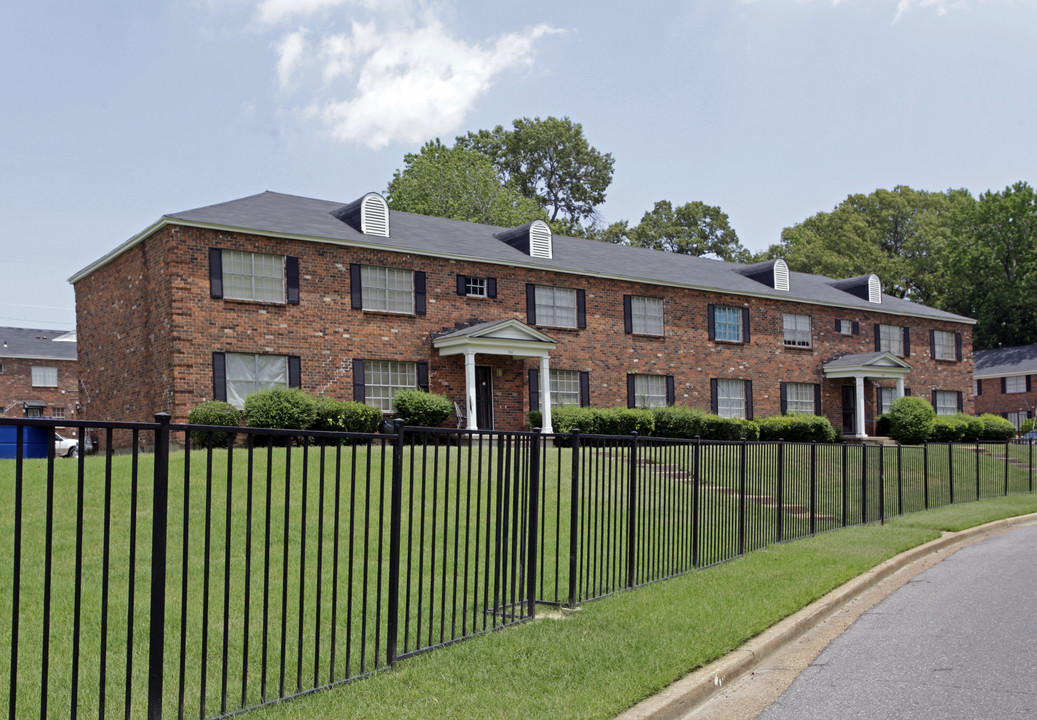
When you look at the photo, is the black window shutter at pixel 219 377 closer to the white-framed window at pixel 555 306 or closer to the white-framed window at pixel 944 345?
the white-framed window at pixel 555 306

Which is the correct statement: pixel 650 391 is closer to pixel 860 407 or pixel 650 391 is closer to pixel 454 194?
pixel 860 407

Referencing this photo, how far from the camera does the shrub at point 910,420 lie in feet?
120

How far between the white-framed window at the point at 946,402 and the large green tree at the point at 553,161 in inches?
1184

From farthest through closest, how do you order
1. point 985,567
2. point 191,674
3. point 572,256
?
point 572,256
point 985,567
point 191,674

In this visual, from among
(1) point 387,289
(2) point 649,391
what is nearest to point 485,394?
(1) point 387,289

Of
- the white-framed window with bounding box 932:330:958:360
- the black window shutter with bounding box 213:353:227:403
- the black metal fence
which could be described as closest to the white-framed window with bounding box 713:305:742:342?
the white-framed window with bounding box 932:330:958:360

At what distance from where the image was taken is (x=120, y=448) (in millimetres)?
25250

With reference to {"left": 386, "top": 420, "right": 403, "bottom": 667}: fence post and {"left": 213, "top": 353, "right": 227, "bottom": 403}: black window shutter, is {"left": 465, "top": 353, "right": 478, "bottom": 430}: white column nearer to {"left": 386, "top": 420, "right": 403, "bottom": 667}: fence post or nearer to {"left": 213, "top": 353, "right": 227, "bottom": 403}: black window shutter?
{"left": 213, "top": 353, "right": 227, "bottom": 403}: black window shutter

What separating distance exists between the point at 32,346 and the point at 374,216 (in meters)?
35.9

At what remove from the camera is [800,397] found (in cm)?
3666

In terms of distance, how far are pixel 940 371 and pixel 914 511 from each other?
2536 centimetres

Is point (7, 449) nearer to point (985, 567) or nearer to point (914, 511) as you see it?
point (985, 567)

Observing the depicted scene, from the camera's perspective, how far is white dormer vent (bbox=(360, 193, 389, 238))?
27.2 meters

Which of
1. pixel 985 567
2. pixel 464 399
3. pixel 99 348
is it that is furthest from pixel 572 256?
pixel 985 567
